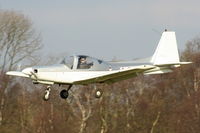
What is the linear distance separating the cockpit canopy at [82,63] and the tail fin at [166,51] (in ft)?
10.8

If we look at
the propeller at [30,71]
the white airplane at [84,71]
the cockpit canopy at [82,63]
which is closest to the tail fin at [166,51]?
the white airplane at [84,71]

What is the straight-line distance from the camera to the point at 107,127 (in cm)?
4875

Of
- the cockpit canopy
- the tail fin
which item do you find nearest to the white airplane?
the cockpit canopy

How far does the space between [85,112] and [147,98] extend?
212 inches

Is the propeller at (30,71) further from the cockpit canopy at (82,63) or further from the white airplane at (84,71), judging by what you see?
the cockpit canopy at (82,63)

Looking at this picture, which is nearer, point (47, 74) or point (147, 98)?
point (47, 74)

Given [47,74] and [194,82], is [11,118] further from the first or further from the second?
[47,74]

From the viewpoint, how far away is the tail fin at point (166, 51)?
2942 centimetres

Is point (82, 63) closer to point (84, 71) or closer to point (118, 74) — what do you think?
point (84, 71)

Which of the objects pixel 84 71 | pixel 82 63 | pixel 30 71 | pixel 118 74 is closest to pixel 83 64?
pixel 82 63

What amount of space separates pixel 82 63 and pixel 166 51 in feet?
15.1

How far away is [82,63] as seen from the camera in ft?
87.5

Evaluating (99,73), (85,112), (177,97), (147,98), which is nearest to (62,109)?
(85,112)

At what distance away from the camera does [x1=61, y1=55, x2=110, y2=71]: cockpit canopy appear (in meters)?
26.6
